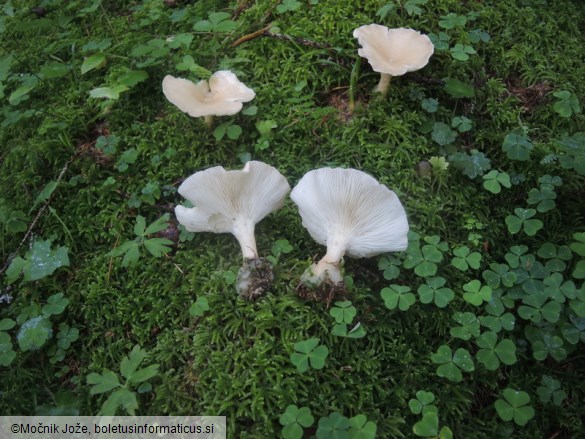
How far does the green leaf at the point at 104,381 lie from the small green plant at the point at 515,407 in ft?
5.92

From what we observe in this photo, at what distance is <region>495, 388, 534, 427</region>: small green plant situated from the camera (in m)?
2.25

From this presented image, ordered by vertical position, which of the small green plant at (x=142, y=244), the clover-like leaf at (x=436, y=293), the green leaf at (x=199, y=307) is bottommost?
the clover-like leaf at (x=436, y=293)

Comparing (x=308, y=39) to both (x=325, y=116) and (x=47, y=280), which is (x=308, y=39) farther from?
(x=47, y=280)

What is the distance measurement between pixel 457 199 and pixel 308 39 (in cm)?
154

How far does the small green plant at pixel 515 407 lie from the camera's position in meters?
2.25

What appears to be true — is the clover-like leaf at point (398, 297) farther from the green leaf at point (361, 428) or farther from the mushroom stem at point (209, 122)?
the mushroom stem at point (209, 122)

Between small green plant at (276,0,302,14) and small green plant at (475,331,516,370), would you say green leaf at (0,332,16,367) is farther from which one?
small green plant at (276,0,302,14)

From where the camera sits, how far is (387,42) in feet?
10.5

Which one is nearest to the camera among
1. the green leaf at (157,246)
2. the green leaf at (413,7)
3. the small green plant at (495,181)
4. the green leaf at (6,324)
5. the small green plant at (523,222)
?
the green leaf at (6,324)

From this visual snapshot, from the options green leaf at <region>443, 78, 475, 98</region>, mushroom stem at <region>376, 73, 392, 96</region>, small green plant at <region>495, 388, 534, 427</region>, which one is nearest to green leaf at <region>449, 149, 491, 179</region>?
green leaf at <region>443, 78, 475, 98</region>

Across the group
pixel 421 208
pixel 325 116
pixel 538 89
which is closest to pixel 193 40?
pixel 325 116

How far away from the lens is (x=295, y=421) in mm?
2104

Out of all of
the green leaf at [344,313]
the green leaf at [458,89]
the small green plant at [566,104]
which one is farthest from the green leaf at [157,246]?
the small green plant at [566,104]

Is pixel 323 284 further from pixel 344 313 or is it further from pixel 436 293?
pixel 436 293
